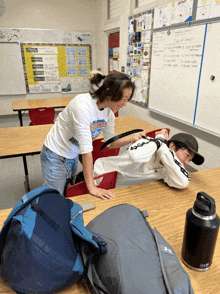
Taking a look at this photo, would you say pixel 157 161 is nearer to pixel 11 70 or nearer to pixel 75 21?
pixel 11 70

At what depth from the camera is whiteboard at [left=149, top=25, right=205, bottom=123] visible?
2465 millimetres

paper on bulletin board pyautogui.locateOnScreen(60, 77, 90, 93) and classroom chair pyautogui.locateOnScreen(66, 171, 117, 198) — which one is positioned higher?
paper on bulletin board pyautogui.locateOnScreen(60, 77, 90, 93)

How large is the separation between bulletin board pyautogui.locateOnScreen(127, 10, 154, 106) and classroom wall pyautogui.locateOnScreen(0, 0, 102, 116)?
84.7 inches

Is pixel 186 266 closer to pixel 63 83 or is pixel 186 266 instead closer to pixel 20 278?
pixel 20 278

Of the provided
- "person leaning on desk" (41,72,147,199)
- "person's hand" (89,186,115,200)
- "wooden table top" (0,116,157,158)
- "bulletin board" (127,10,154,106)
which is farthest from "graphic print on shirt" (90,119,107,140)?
"bulletin board" (127,10,154,106)

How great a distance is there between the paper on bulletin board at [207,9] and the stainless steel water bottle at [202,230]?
90.3 inches

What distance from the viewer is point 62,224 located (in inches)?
25.0

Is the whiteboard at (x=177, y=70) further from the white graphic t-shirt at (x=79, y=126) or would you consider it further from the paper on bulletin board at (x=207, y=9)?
the white graphic t-shirt at (x=79, y=126)

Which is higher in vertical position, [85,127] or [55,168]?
[85,127]

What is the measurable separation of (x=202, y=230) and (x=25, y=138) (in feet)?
6.12

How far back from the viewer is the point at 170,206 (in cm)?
98

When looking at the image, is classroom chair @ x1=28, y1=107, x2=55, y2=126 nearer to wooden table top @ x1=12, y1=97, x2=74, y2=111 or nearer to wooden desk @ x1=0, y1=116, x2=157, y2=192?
wooden table top @ x1=12, y1=97, x2=74, y2=111

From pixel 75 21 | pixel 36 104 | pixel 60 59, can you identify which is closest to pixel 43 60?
pixel 60 59

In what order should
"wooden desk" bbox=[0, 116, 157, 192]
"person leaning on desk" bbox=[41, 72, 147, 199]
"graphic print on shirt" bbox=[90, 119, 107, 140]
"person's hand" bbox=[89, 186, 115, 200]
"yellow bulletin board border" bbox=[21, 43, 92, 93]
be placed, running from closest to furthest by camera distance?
"person's hand" bbox=[89, 186, 115, 200]
"person leaning on desk" bbox=[41, 72, 147, 199]
"graphic print on shirt" bbox=[90, 119, 107, 140]
"wooden desk" bbox=[0, 116, 157, 192]
"yellow bulletin board border" bbox=[21, 43, 92, 93]
